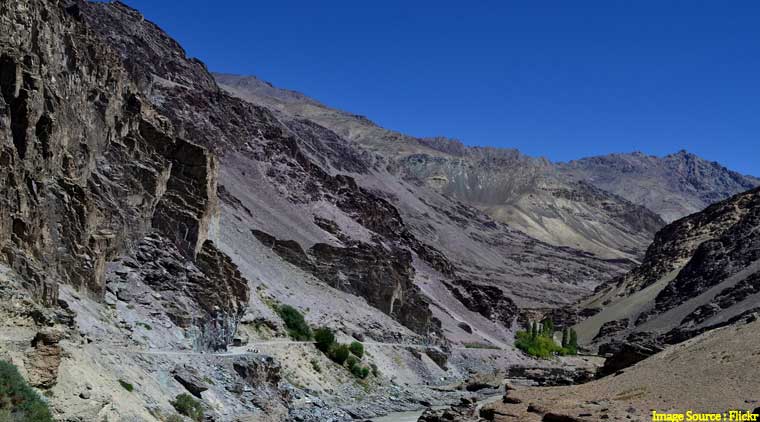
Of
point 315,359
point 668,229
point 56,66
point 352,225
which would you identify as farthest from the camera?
point 668,229

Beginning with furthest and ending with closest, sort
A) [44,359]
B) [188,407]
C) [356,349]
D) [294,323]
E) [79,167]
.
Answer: [356,349], [294,323], [79,167], [188,407], [44,359]

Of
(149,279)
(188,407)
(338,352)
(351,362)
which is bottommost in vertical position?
(188,407)

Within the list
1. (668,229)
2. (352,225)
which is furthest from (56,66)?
(668,229)

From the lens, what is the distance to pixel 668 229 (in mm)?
173750

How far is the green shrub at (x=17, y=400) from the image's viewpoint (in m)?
21.5

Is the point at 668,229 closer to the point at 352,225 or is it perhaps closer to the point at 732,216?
the point at 732,216

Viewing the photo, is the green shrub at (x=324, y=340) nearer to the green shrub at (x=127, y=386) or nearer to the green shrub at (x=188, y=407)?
the green shrub at (x=188, y=407)

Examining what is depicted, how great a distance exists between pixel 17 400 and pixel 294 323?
39.8 metres

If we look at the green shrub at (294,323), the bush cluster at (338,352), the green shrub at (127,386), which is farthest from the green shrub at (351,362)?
the green shrub at (127,386)

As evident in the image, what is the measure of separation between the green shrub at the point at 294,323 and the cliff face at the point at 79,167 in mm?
8003

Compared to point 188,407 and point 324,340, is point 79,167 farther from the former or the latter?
point 324,340

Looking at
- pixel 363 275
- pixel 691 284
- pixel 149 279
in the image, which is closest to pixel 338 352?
pixel 149 279

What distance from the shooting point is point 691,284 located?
123500 millimetres

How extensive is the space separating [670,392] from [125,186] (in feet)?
110
